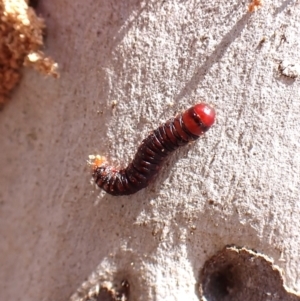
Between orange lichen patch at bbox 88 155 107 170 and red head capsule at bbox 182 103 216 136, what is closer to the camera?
red head capsule at bbox 182 103 216 136

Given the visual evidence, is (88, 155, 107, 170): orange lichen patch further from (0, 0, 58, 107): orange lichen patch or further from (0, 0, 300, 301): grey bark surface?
(0, 0, 58, 107): orange lichen patch

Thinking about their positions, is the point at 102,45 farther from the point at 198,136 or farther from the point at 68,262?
the point at 68,262

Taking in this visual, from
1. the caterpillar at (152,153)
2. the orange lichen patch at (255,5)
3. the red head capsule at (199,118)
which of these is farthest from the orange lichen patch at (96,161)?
the orange lichen patch at (255,5)

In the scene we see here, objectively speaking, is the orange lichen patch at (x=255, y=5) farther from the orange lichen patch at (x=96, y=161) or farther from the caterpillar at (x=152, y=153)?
the orange lichen patch at (x=96, y=161)

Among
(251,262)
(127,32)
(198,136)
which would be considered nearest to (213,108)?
(198,136)

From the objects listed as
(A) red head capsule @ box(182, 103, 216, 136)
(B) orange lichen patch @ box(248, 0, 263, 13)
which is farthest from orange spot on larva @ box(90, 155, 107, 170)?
(B) orange lichen patch @ box(248, 0, 263, 13)
